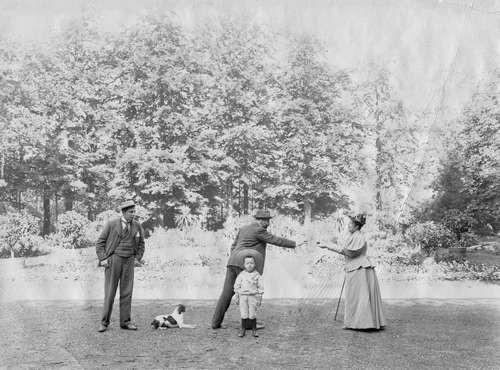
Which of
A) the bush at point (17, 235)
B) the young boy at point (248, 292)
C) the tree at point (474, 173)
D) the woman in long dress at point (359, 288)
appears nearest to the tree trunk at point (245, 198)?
the tree at point (474, 173)

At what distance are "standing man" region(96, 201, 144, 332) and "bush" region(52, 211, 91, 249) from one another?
369 inches

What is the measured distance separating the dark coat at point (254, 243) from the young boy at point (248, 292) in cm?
12

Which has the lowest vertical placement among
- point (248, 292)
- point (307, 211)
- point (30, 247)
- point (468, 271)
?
point (468, 271)

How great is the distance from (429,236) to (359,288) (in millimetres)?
8199

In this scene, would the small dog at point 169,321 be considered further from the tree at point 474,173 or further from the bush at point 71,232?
the bush at point 71,232

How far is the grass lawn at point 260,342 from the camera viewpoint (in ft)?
14.4

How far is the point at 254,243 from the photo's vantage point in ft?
19.7

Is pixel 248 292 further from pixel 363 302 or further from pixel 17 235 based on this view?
pixel 17 235

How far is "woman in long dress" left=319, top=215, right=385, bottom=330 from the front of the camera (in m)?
5.86

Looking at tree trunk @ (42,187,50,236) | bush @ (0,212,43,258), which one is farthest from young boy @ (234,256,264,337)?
tree trunk @ (42,187,50,236)

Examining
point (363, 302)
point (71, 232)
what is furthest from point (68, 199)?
point (363, 302)

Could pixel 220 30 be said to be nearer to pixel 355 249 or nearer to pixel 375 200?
pixel 375 200

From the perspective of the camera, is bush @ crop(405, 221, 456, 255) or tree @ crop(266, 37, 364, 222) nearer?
bush @ crop(405, 221, 456, 255)

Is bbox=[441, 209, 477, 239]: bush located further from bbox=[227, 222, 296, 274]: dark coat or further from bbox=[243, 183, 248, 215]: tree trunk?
bbox=[227, 222, 296, 274]: dark coat
